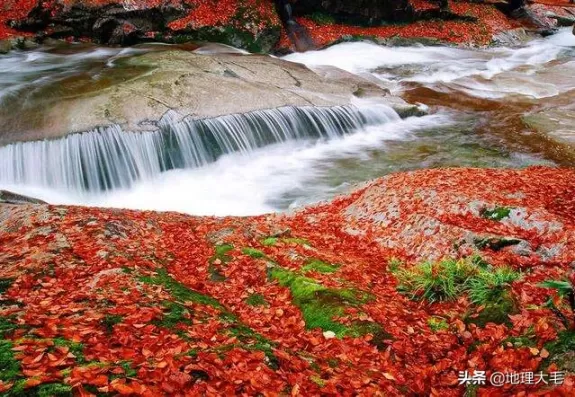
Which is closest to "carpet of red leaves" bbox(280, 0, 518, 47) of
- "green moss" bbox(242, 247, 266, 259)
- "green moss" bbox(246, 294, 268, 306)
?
"green moss" bbox(242, 247, 266, 259)

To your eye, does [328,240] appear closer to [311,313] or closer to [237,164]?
[311,313]

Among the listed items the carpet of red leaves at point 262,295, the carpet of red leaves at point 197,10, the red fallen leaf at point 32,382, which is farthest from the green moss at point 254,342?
the carpet of red leaves at point 197,10

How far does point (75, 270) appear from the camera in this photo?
541 centimetres

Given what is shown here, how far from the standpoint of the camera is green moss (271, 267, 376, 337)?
500 cm

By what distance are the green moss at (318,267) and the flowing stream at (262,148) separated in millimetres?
5238

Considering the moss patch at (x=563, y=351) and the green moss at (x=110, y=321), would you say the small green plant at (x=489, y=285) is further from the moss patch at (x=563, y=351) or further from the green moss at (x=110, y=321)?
the green moss at (x=110, y=321)

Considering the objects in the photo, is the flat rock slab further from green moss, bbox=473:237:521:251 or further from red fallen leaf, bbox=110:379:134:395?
red fallen leaf, bbox=110:379:134:395

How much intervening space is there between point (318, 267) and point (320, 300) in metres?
1.12

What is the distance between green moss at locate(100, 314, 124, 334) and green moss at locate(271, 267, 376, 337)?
6.85 feet

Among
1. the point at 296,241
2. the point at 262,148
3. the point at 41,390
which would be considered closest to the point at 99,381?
the point at 41,390

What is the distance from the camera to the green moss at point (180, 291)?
515 centimetres

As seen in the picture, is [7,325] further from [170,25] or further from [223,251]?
[170,25]

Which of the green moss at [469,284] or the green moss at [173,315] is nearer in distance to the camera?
the green moss at [173,315]

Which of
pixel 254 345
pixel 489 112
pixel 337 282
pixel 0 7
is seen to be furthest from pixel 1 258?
pixel 0 7
